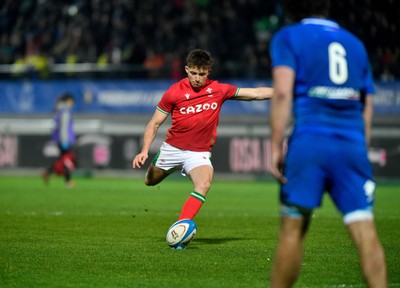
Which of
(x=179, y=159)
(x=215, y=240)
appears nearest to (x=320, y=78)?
(x=179, y=159)

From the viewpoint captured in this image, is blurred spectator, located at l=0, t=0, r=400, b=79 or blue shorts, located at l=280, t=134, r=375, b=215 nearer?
blue shorts, located at l=280, t=134, r=375, b=215

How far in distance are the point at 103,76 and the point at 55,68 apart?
5.70 ft

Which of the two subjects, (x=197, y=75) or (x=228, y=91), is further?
(x=228, y=91)

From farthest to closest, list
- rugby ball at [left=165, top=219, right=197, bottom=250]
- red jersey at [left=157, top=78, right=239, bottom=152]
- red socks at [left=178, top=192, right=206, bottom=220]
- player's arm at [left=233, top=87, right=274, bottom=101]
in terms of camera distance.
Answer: red jersey at [left=157, top=78, right=239, bottom=152] → player's arm at [left=233, top=87, right=274, bottom=101] → red socks at [left=178, top=192, right=206, bottom=220] → rugby ball at [left=165, top=219, right=197, bottom=250]

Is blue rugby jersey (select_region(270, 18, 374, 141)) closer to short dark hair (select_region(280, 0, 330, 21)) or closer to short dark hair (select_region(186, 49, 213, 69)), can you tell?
short dark hair (select_region(280, 0, 330, 21))

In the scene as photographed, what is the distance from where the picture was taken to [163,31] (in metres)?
30.9

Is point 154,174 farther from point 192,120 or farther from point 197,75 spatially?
point 197,75

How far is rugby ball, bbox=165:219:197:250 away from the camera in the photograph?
10695 mm

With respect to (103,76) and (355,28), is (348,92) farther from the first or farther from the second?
(103,76)

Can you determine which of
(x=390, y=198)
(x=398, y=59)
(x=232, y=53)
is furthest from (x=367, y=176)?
(x=232, y=53)

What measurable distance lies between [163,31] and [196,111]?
19490 millimetres

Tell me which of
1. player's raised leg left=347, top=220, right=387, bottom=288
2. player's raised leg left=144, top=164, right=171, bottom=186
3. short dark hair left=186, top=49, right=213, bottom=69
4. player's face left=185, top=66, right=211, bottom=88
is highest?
short dark hair left=186, top=49, right=213, bottom=69

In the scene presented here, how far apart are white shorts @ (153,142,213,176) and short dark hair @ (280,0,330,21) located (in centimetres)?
544

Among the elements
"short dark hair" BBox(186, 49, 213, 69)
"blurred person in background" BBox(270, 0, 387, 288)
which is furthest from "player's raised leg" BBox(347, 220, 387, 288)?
"short dark hair" BBox(186, 49, 213, 69)
